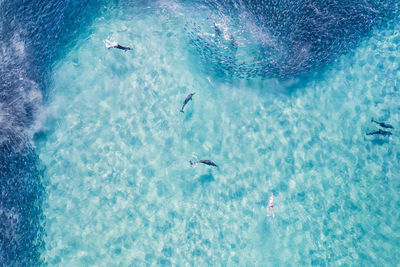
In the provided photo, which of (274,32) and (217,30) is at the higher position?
(274,32)

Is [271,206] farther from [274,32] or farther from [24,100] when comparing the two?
[24,100]

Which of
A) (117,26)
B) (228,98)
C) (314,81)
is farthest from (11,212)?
(314,81)

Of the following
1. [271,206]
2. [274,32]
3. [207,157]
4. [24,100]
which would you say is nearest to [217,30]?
[274,32]

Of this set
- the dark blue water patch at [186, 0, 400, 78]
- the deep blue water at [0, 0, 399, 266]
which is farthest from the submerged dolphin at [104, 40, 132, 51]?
the dark blue water patch at [186, 0, 400, 78]

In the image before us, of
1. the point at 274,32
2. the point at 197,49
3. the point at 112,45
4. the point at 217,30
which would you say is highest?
the point at 274,32

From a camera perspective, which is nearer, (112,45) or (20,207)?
(20,207)

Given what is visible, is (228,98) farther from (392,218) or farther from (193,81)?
(392,218)

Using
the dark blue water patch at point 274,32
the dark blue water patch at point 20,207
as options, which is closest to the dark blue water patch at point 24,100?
the dark blue water patch at point 20,207
